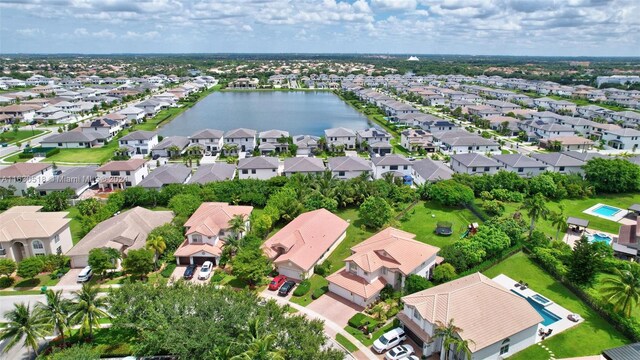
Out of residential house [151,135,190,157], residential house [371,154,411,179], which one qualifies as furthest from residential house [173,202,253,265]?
residential house [151,135,190,157]

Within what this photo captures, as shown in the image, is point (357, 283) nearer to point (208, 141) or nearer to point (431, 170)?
point (431, 170)

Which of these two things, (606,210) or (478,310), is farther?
(606,210)

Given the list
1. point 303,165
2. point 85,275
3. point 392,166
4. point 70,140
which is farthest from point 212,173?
point 70,140

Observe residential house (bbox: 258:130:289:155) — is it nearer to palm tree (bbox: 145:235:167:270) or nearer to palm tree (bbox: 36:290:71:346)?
palm tree (bbox: 145:235:167:270)

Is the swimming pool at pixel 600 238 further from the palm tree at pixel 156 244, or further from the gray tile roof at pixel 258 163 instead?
the palm tree at pixel 156 244

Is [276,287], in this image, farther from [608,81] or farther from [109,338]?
[608,81]

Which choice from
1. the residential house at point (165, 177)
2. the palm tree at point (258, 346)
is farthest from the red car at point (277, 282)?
the residential house at point (165, 177)
